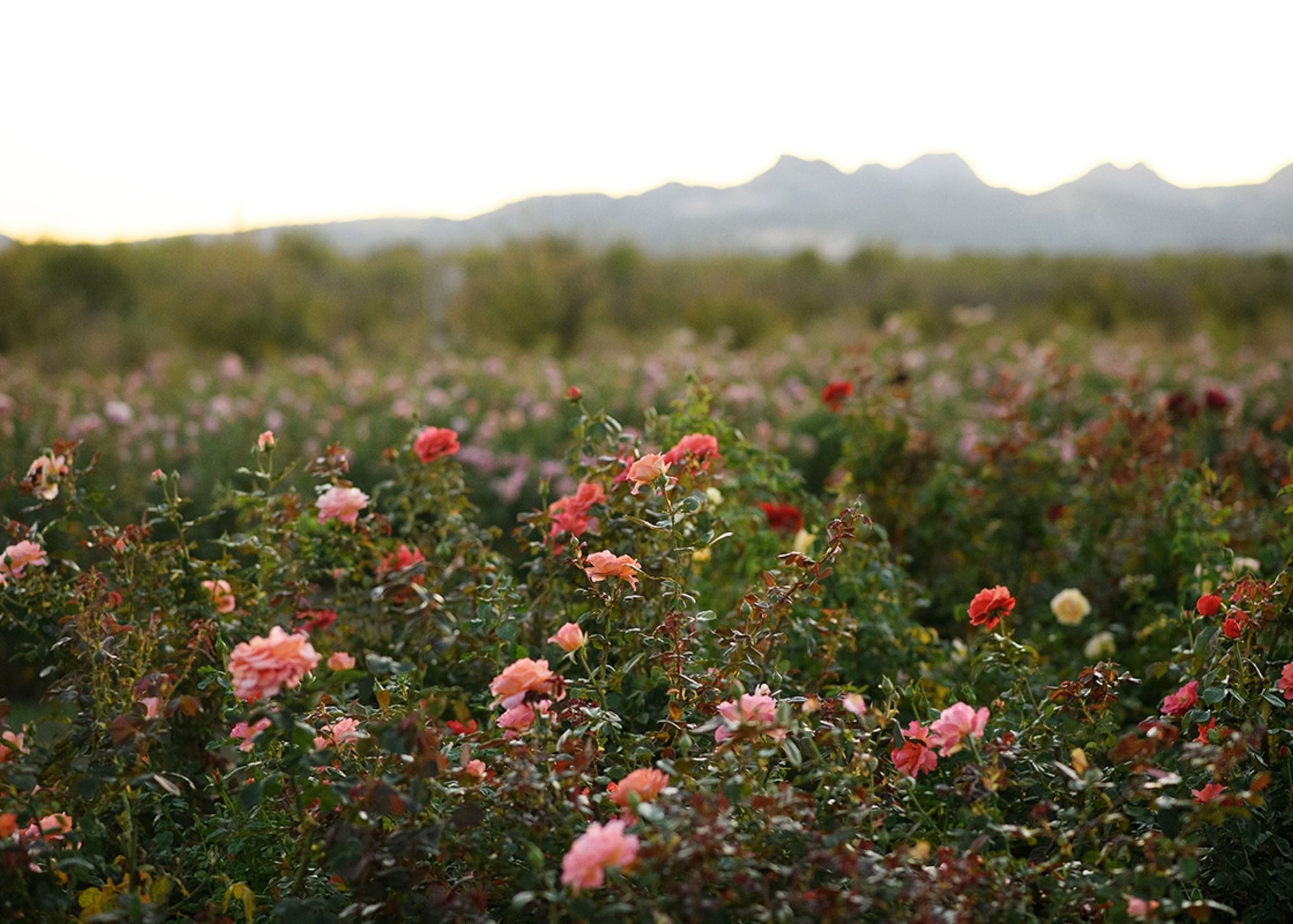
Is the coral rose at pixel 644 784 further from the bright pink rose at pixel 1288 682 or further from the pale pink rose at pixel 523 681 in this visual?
the bright pink rose at pixel 1288 682

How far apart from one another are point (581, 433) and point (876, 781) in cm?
96

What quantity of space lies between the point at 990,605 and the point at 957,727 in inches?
15.9

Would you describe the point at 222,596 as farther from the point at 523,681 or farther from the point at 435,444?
the point at 523,681

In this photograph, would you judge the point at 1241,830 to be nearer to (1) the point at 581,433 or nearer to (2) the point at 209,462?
(1) the point at 581,433

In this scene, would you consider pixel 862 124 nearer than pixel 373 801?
No

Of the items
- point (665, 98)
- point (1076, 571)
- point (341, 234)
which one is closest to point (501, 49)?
point (665, 98)

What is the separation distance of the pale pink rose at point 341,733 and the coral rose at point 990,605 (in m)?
1.00

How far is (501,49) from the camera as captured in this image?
6.16 m

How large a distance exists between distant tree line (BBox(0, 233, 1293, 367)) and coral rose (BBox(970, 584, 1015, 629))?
656 centimetres

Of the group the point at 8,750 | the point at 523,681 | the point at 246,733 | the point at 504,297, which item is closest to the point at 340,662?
the point at 246,733

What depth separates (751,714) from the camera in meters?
1.26

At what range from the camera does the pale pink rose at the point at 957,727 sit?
1293 mm

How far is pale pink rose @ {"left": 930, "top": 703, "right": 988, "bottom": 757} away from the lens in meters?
1.29

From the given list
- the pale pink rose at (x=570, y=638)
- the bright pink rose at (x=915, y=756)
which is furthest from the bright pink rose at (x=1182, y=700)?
the pale pink rose at (x=570, y=638)
